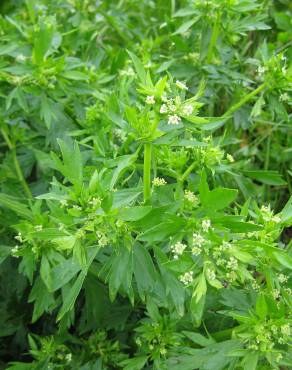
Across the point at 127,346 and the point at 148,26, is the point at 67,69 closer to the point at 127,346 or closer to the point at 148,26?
the point at 127,346

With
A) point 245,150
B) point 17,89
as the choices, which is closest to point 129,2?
point 245,150

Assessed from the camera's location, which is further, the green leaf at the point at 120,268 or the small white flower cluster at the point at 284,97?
the small white flower cluster at the point at 284,97

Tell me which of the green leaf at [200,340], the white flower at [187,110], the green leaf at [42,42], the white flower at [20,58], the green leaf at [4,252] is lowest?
the green leaf at [200,340]

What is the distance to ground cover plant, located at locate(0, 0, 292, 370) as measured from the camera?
152cm

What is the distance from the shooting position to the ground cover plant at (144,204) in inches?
59.8

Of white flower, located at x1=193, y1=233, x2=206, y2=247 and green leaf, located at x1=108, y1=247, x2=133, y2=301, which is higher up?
white flower, located at x1=193, y1=233, x2=206, y2=247

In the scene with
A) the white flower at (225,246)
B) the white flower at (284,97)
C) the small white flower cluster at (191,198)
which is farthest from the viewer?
A: the white flower at (284,97)

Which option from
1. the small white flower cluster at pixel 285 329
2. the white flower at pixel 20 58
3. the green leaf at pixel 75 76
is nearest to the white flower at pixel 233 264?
the small white flower cluster at pixel 285 329

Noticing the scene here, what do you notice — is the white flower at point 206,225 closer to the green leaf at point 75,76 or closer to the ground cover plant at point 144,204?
the ground cover plant at point 144,204

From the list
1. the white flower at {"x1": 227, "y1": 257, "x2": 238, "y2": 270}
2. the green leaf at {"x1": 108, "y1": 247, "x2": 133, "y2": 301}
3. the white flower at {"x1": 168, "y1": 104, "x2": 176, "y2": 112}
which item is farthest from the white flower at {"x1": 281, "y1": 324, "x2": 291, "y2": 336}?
the white flower at {"x1": 168, "y1": 104, "x2": 176, "y2": 112}

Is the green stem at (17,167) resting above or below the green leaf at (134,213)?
below

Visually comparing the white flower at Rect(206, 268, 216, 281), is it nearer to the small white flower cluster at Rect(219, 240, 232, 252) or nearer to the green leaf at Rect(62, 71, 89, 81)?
the small white flower cluster at Rect(219, 240, 232, 252)

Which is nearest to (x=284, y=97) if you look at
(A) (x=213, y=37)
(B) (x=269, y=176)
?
(B) (x=269, y=176)

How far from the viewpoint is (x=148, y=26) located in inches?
139
